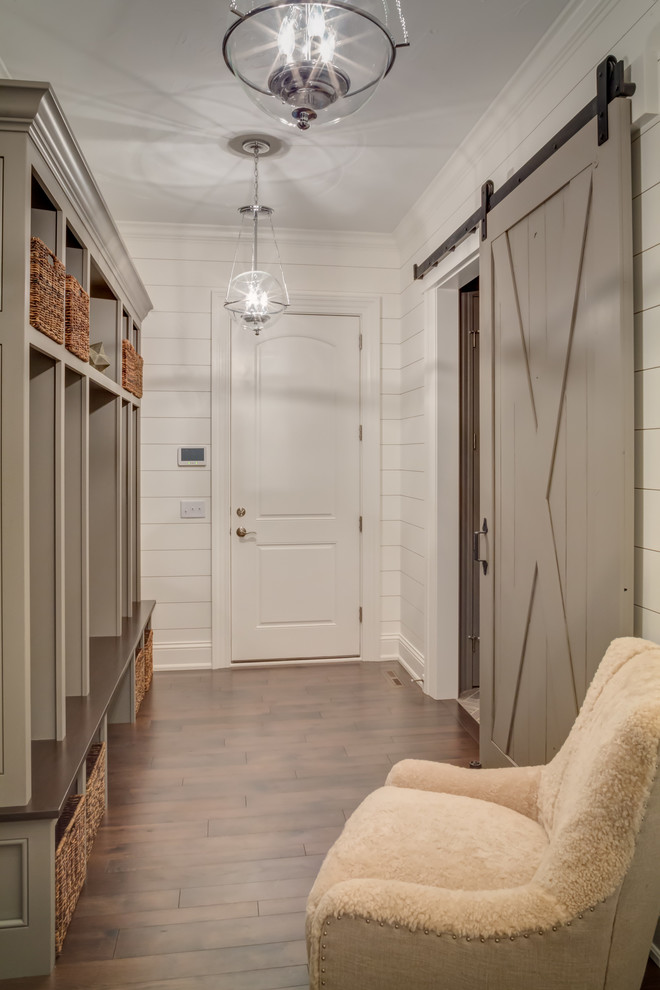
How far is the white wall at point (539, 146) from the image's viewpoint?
1.96m

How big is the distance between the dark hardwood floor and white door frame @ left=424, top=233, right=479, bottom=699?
0.95ft

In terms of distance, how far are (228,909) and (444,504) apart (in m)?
2.50

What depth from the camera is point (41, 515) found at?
2.21 m

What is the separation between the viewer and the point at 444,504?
4137 millimetres

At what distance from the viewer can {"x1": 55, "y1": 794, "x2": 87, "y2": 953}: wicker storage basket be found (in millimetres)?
1955

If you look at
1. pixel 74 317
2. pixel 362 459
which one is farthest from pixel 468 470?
pixel 74 317

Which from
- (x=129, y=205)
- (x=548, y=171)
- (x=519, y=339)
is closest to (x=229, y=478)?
(x=129, y=205)

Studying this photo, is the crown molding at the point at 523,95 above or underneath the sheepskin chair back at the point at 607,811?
above

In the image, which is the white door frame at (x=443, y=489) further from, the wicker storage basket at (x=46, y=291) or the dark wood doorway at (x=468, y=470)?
the wicker storage basket at (x=46, y=291)

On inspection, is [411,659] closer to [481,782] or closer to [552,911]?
[481,782]

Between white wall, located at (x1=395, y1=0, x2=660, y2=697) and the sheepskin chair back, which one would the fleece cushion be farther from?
white wall, located at (x1=395, y1=0, x2=660, y2=697)

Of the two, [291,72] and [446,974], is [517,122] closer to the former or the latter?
[291,72]

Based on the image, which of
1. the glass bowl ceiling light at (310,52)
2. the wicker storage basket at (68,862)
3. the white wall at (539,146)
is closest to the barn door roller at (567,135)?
the white wall at (539,146)

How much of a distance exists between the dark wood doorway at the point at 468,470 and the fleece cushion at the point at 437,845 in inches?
99.2
